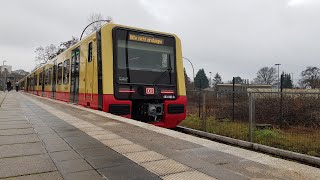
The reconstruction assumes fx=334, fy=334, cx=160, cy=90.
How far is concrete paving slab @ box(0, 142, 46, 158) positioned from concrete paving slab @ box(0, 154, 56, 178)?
247 mm

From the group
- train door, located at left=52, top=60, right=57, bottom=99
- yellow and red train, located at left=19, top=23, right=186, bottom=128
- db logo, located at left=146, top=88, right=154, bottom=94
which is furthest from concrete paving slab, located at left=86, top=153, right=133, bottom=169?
train door, located at left=52, top=60, right=57, bottom=99

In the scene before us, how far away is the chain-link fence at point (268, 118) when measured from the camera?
739 centimetres

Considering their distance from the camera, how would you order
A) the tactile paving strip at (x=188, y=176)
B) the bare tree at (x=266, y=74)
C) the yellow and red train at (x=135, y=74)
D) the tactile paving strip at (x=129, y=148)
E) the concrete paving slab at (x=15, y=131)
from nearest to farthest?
the tactile paving strip at (x=188, y=176)
the tactile paving strip at (x=129, y=148)
the concrete paving slab at (x=15, y=131)
the yellow and red train at (x=135, y=74)
the bare tree at (x=266, y=74)

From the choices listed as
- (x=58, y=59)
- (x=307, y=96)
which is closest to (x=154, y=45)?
(x=307, y=96)

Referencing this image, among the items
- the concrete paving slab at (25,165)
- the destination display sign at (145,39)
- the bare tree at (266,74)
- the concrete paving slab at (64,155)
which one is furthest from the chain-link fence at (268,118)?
the bare tree at (266,74)

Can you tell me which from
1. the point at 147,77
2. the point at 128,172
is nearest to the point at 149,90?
the point at 147,77

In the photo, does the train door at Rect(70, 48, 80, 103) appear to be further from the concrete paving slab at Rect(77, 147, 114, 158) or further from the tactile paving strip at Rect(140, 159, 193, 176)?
the tactile paving strip at Rect(140, 159, 193, 176)

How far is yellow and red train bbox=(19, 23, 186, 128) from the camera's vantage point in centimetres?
1001

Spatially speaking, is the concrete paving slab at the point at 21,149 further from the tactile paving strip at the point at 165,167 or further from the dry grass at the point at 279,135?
the dry grass at the point at 279,135

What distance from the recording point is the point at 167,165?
13.9ft

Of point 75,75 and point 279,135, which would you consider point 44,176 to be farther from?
point 75,75

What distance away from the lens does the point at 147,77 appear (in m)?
10.6

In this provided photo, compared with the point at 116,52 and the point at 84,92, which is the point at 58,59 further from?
the point at 116,52

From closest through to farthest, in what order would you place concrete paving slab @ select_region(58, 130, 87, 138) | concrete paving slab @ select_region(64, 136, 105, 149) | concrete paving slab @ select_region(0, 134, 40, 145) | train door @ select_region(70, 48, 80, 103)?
concrete paving slab @ select_region(64, 136, 105, 149) → concrete paving slab @ select_region(0, 134, 40, 145) → concrete paving slab @ select_region(58, 130, 87, 138) → train door @ select_region(70, 48, 80, 103)
